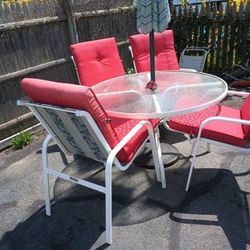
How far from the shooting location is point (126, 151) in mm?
2131

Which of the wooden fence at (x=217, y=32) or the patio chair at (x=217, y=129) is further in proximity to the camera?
the wooden fence at (x=217, y=32)

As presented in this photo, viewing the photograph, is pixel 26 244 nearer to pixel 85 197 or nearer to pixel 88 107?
pixel 85 197

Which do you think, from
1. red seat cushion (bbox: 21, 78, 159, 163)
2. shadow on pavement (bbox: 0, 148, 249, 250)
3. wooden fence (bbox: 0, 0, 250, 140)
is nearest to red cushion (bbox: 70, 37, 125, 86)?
wooden fence (bbox: 0, 0, 250, 140)

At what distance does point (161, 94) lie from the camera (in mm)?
2596

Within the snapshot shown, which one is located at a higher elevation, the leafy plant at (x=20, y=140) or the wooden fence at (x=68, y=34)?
the wooden fence at (x=68, y=34)

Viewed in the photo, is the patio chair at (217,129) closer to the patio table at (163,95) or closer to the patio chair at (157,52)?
the patio table at (163,95)

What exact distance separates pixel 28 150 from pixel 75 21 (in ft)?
6.75

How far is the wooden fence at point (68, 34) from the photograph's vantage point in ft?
11.6

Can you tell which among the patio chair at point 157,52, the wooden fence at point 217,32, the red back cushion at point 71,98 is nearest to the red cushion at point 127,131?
the red back cushion at point 71,98

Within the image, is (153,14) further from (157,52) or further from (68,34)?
(68,34)

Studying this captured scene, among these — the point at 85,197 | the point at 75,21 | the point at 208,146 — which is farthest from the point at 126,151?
the point at 75,21

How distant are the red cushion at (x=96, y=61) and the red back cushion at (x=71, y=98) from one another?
4.53 feet

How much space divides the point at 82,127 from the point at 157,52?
2.19 metres

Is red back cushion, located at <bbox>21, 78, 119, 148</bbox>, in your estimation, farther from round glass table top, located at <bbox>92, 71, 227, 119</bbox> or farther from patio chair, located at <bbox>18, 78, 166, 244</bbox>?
round glass table top, located at <bbox>92, 71, 227, 119</bbox>
